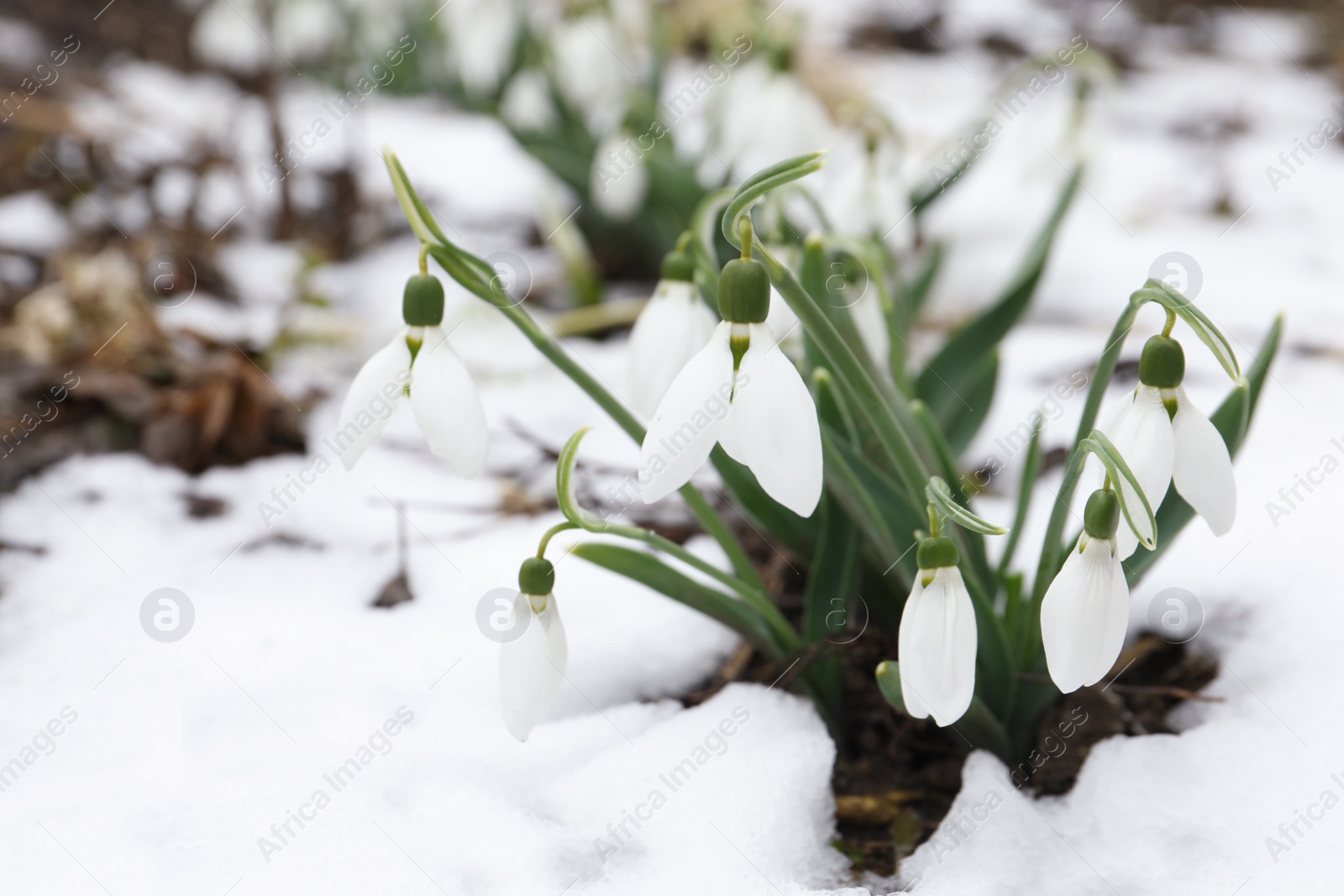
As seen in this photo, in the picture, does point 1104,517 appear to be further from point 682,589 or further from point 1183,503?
point 682,589

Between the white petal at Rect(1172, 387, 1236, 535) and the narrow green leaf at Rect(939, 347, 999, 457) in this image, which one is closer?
the white petal at Rect(1172, 387, 1236, 535)

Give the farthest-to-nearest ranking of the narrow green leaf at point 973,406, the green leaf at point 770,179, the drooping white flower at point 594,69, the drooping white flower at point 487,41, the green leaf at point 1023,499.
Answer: the drooping white flower at point 487,41 < the drooping white flower at point 594,69 < the narrow green leaf at point 973,406 < the green leaf at point 1023,499 < the green leaf at point 770,179

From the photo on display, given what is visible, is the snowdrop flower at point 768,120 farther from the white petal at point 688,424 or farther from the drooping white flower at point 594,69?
the white petal at point 688,424

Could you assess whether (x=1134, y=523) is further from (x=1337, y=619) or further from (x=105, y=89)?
(x=105, y=89)

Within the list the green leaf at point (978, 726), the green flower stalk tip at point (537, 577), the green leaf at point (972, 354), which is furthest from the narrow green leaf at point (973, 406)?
the green flower stalk tip at point (537, 577)

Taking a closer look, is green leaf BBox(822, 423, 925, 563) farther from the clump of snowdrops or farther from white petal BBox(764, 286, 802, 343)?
white petal BBox(764, 286, 802, 343)

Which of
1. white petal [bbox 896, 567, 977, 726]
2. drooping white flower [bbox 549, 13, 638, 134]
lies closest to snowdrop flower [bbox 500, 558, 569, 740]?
white petal [bbox 896, 567, 977, 726]

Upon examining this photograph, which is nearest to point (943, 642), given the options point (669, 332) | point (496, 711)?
point (669, 332)
